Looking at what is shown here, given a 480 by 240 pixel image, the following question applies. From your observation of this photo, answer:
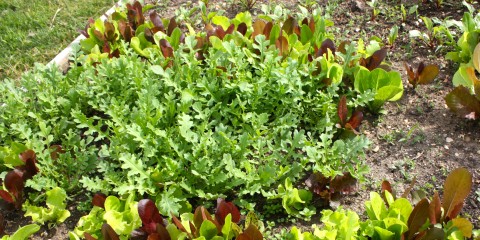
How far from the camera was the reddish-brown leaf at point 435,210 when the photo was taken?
286cm

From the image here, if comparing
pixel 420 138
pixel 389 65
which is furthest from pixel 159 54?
pixel 420 138

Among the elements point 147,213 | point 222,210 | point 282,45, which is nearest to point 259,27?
point 282,45

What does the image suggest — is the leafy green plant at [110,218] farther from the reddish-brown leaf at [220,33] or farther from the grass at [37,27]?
the grass at [37,27]

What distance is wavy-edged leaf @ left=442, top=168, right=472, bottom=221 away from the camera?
9.52 ft

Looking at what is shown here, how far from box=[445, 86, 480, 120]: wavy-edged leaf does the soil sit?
0.13 metres

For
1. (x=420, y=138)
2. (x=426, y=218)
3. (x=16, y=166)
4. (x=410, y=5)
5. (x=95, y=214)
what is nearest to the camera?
(x=426, y=218)

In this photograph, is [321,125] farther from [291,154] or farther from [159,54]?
[159,54]

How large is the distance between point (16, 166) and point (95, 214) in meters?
0.67

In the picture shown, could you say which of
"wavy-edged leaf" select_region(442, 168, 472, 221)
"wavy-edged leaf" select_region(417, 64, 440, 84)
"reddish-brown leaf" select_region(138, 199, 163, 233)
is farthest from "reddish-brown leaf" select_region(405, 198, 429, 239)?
"wavy-edged leaf" select_region(417, 64, 440, 84)

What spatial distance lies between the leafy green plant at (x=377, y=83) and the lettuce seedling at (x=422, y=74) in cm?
25

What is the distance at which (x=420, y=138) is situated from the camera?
363 cm

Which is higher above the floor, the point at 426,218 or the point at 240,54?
the point at 240,54

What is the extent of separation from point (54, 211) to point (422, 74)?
272 cm

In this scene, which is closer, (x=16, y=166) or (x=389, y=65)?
(x=16, y=166)
